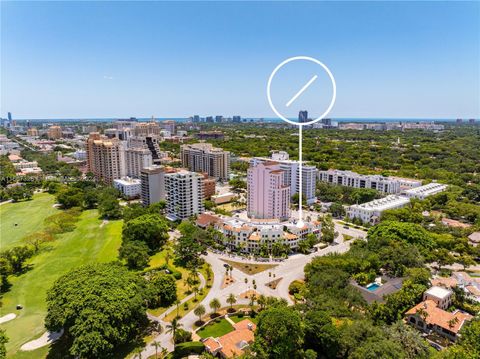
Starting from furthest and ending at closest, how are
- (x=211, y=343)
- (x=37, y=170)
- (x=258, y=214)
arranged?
(x=37, y=170) → (x=258, y=214) → (x=211, y=343)

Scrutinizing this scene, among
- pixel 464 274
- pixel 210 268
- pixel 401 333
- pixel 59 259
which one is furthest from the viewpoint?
pixel 59 259

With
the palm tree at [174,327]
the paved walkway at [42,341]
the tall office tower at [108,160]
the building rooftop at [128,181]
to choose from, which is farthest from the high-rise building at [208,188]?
the paved walkway at [42,341]

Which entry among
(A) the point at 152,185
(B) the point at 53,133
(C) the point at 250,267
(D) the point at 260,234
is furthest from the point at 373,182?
(B) the point at 53,133

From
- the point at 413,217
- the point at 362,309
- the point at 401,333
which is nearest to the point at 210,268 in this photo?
the point at 362,309

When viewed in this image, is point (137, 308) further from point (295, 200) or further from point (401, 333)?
point (295, 200)

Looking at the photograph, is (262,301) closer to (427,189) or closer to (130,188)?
(130,188)

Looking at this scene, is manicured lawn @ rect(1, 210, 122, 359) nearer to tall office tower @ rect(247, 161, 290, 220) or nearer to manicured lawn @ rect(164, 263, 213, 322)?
manicured lawn @ rect(164, 263, 213, 322)

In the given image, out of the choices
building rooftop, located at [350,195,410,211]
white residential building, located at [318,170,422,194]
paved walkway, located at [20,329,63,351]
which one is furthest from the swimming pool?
white residential building, located at [318,170,422,194]

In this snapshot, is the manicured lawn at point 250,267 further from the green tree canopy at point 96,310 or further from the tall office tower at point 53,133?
the tall office tower at point 53,133
